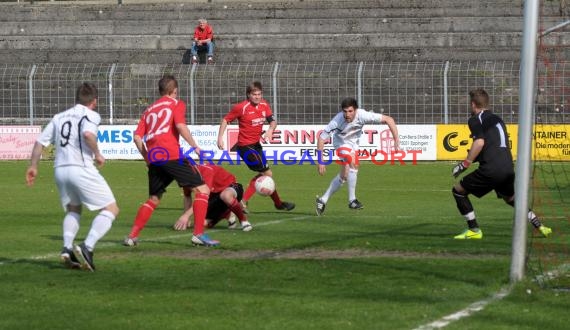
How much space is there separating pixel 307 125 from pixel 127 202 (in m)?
12.4

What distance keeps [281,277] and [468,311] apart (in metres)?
2.34

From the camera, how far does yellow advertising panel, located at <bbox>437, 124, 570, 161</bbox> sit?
1134 inches

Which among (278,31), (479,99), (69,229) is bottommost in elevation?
(69,229)

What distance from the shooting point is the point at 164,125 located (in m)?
13.3

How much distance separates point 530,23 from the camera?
992 cm

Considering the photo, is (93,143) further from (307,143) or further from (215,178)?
(307,143)

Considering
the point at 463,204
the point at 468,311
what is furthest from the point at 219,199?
the point at 468,311

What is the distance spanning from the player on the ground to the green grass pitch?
29 centimetres

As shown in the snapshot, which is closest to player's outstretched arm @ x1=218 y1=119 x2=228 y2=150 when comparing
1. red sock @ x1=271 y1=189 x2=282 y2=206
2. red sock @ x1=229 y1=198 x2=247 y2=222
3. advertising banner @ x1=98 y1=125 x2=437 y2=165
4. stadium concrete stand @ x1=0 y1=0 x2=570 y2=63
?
red sock @ x1=271 y1=189 x2=282 y2=206

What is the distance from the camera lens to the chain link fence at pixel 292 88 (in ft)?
106

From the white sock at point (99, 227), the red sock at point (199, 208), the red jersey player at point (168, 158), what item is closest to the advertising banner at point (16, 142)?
the red jersey player at point (168, 158)

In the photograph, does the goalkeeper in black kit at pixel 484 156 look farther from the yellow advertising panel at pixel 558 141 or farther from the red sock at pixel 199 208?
the yellow advertising panel at pixel 558 141

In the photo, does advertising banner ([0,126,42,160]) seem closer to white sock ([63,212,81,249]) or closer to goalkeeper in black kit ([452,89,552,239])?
goalkeeper in black kit ([452,89,552,239])

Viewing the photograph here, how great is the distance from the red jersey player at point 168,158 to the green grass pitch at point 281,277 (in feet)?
1.22
